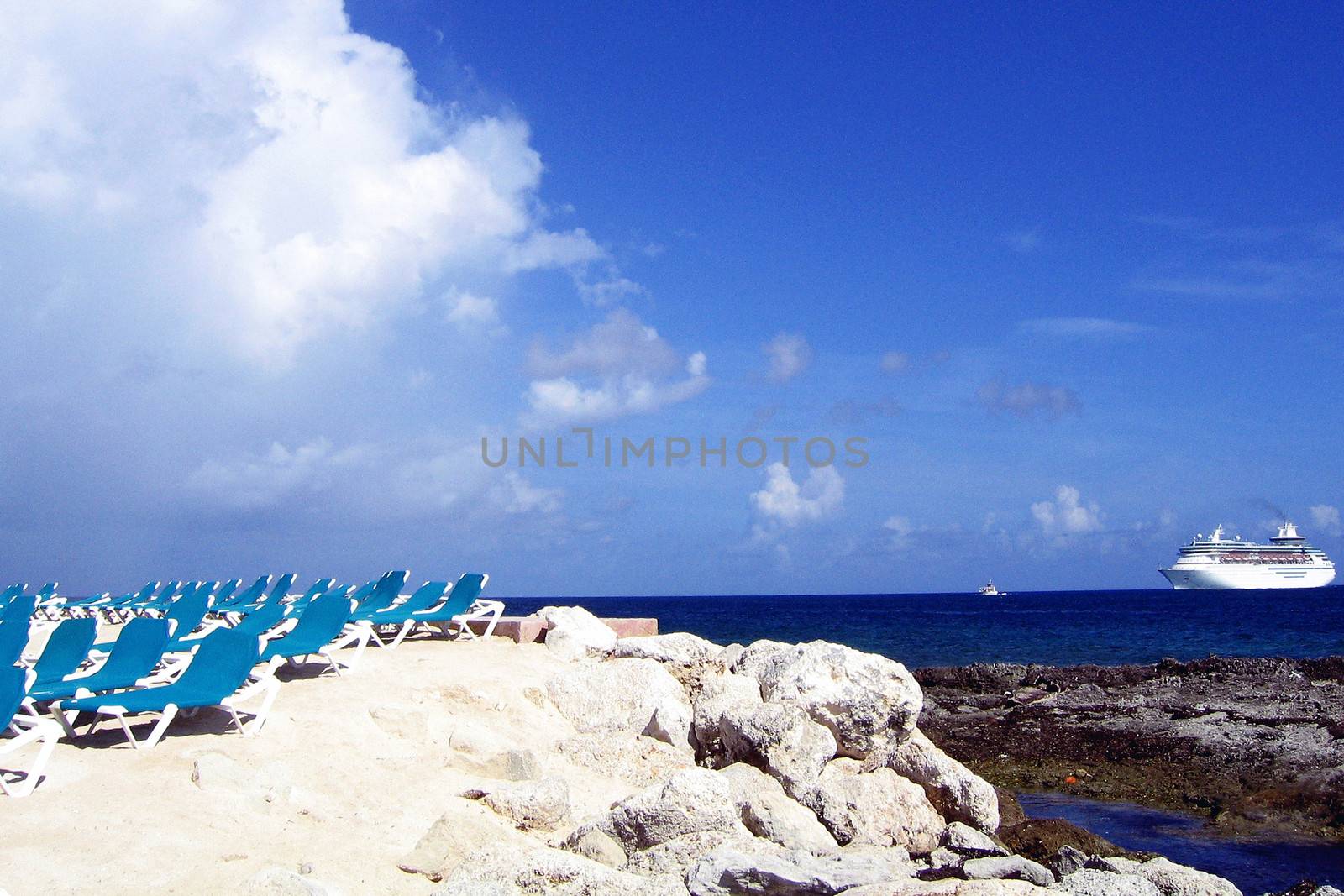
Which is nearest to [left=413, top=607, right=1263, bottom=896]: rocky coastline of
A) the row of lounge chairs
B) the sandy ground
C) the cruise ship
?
the sandy ground

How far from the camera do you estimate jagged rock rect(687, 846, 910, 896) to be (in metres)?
5.22

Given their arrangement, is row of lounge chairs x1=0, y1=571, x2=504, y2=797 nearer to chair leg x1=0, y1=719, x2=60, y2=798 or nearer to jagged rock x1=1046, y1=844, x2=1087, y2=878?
chair leg x1=0, y1=719, x2=60, y2=798

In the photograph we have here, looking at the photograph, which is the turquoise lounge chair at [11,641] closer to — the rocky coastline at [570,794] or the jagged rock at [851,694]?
the rocky coastline at [570,794]

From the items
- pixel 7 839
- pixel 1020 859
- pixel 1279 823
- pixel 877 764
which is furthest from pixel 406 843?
pixel 1279 823

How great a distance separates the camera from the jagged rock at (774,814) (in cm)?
704

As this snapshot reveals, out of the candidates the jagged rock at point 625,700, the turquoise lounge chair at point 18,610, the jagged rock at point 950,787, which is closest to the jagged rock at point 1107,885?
the jagged rock at point 950,787

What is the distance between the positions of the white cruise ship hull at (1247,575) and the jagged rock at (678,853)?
77.6 metres

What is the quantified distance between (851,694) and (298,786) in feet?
15.2

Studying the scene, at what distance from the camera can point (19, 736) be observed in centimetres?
587

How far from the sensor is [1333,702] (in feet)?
52.6

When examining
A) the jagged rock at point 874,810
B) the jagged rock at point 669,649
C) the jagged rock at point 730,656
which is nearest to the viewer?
the jagged rock at point 874,810

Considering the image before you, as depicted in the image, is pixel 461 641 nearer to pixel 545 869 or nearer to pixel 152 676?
pixel 152 676

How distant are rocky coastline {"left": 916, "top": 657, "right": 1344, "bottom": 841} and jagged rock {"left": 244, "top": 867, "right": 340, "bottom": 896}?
899cm

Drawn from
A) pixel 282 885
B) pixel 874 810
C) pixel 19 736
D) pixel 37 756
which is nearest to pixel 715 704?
pixel 874 810
